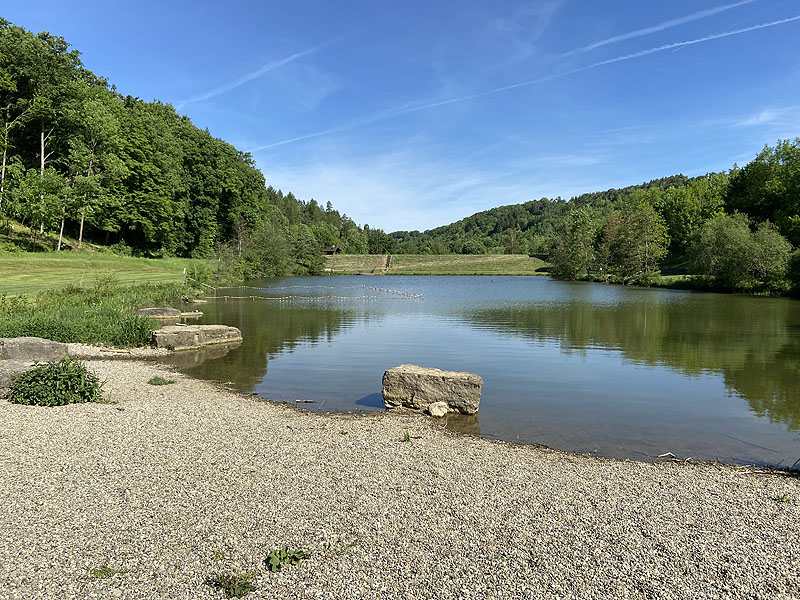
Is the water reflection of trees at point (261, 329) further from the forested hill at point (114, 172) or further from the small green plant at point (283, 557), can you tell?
the forested hill at point (114, 172)

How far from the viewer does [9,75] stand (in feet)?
136

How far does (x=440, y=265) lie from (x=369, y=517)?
10963 cm

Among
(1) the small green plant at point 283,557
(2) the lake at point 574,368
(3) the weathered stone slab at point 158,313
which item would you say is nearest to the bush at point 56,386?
(2) the lake at point 574,368

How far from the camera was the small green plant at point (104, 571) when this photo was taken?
449 centimetres

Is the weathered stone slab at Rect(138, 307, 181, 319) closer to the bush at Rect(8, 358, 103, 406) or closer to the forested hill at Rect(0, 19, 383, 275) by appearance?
the bush at Rect(8, 358, 103, 406)

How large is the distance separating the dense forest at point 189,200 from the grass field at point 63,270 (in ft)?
14.6

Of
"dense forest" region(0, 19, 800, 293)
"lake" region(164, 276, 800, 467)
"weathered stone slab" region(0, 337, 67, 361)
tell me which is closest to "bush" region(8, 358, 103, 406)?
"weathered stone slab" region(0, 337, 67, 361)

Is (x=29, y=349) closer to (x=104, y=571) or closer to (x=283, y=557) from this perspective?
(x=104, y=571)

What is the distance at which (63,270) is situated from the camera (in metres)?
33.9

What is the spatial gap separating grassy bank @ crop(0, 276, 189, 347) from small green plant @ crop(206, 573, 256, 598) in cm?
1496

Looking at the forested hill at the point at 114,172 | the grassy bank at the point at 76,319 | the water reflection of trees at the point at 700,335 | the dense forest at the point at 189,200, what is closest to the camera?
the water reflection of trees at the point at 700,335

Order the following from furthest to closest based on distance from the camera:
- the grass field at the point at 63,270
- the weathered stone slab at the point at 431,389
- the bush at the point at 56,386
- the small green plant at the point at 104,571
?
the grass field at the point at 63,270
the weathered stone slab at the point at 431,389
the bush at the point at 56,386
the small green plant at the point at 104,571

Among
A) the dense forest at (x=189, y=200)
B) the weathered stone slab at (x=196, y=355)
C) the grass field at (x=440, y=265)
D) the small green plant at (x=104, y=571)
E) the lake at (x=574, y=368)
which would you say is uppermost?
the dense forest at (x=189, y=200)

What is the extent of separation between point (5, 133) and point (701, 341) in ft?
168
